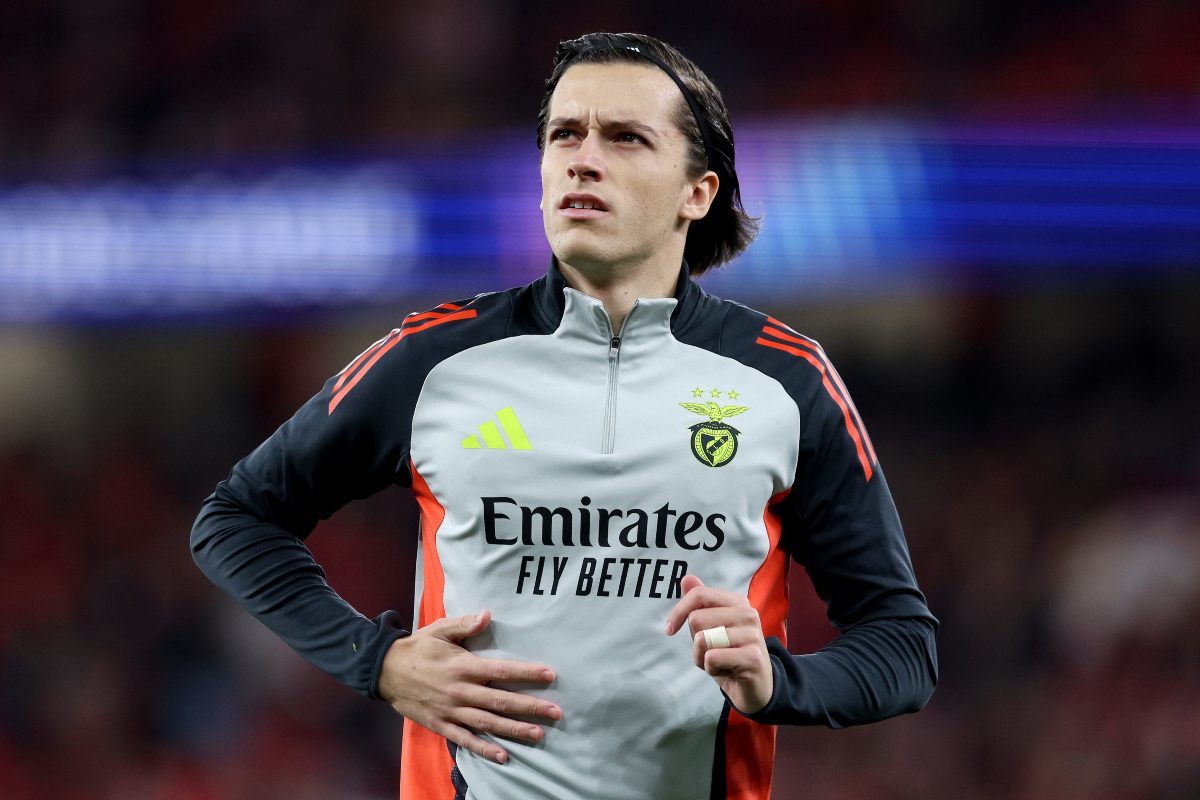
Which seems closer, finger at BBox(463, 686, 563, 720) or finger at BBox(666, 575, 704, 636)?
finger at BBox(666, 575, 704, 636)

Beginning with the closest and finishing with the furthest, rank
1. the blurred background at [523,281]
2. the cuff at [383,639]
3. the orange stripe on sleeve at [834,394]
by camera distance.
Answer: the cuff at [383,639] < the orange stripe on sleeve at [834,394] < the blurred background at [523,281]

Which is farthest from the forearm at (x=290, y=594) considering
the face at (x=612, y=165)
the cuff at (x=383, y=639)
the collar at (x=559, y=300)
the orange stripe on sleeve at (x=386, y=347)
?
the face at (x=612, y=165)

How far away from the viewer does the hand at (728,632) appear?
163 centimetres

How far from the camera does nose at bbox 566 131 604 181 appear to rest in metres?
1.96

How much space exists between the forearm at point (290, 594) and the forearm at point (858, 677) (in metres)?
0.60

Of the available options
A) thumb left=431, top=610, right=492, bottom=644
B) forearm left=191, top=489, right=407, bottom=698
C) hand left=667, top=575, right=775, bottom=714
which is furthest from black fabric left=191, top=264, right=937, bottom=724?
hand left=667, top=575, right=775, bottom=714

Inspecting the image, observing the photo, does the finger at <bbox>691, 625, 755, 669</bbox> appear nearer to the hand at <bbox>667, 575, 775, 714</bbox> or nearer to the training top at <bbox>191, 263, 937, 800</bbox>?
the hand at <bbox>667, 575, 775, 714</bbox>

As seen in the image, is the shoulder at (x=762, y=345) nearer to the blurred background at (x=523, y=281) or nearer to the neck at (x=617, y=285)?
the neck at (x=617, y=285)

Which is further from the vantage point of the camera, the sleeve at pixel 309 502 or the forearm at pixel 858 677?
Answer: the sleeve at pixel 309 502

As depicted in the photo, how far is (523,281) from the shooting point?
6.25 metres

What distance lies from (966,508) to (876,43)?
10.0ft

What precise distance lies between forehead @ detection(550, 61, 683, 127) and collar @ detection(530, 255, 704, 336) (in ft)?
0.83

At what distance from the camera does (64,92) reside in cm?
796

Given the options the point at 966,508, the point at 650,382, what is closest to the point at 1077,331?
the point at 966,508
